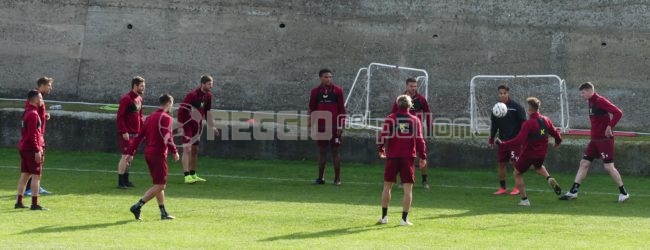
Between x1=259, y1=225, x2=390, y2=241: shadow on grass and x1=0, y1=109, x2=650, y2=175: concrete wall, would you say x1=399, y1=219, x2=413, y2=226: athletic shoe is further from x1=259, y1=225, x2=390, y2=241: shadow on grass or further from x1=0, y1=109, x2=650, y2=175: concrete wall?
x1=0, y1=109, x2=650, y2=175: concrete wall

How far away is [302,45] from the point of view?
80.3 feet

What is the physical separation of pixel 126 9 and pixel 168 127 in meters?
11.6

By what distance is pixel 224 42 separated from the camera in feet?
80.9

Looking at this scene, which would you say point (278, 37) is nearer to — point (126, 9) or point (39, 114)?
point (126, 9)

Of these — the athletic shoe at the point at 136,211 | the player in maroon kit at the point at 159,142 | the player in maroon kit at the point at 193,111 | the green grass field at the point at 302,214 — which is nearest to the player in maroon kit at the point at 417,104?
the green grass field at the point at 302,214

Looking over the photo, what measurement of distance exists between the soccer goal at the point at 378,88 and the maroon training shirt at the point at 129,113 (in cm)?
707

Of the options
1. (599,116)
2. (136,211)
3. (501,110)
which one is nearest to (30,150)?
(136,211)

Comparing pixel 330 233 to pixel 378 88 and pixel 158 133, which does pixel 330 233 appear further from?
pixel 378 88

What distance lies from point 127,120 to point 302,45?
8.19m

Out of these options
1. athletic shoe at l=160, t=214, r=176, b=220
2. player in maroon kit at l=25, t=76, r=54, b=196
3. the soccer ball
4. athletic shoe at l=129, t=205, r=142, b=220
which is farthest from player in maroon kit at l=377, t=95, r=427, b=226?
player in maroon kit at l=25, t=76, r=54, b=196

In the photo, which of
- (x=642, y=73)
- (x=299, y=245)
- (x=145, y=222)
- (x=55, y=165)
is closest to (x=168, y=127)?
(x=145, y=222)

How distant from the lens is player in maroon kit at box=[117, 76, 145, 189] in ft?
54.8

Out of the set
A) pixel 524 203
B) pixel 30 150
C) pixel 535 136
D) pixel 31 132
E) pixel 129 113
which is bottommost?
pixel 524 203

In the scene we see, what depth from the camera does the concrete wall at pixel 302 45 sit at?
78.1ft
